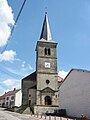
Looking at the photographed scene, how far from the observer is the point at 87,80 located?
27969 mm

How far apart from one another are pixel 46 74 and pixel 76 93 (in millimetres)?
16014

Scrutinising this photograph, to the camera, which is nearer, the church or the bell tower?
the church

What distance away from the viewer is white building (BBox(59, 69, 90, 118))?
2797 cm

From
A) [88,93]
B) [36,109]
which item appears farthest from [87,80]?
[36,109]

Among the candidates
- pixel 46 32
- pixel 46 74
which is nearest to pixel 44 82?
pixel 46 74

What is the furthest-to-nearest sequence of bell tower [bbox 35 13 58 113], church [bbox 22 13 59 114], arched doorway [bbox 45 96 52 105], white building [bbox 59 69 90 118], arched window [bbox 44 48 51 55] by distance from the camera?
arched window [bbox 44 48 51 55] → arched doorway [bbox 45 96 52 105] → bell tower [bbox 35 13 58 113] → church [bbox 22 13 59 114] → white building [bbox 59 69 90 118]

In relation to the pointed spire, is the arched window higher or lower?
lower

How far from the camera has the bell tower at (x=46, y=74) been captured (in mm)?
44181

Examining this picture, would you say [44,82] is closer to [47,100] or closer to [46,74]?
[46,74]

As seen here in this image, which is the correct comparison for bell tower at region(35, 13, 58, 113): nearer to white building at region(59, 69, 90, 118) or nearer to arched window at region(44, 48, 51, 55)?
arched window at region(44, 48, 51, 55)

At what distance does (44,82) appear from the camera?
45438 millimetres

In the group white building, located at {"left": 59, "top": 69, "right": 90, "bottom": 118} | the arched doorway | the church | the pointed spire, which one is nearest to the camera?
white building, located at {"left": 59, "top": 69, "right": 90, "bottom": 118}

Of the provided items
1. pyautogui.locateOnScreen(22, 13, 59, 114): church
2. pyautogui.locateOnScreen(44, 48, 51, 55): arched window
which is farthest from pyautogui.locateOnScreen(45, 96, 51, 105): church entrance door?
pyautogui.locateOnScreen(44, 48, 51, 55): arched window

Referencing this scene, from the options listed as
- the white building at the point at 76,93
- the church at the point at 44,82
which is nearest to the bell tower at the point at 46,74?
the church at the point at 44,82
